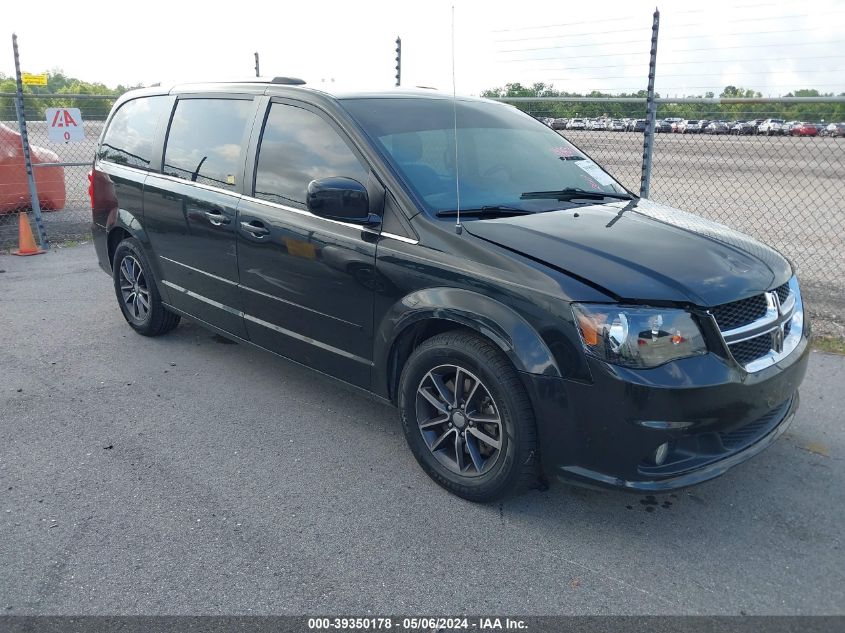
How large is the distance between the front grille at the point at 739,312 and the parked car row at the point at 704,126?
4.54 meters

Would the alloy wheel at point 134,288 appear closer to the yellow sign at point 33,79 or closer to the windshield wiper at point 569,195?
the windshield wiper at point 569,195

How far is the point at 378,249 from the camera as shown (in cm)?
367

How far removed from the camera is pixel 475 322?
325 cm

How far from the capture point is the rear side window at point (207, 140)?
4543mm

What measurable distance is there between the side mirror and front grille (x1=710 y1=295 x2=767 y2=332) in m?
1.68

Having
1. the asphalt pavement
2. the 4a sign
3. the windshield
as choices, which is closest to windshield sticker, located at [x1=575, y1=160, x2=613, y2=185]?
the windshield

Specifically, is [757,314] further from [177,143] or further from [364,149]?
[177,143]

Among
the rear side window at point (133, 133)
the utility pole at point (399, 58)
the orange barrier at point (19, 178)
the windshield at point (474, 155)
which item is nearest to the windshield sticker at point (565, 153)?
the windshield at point (474, 155)

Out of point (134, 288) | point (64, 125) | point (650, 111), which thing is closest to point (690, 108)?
point (650, 111)

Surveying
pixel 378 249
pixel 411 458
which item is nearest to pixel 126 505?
pixel 411 458

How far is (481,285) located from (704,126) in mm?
6364

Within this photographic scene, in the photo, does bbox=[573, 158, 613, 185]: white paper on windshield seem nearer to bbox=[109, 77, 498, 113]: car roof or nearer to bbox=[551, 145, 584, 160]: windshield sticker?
bbox=[551, 145, 584, 160]: windshield sticker

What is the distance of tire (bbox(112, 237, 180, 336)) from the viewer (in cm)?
559

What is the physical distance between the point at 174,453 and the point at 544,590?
2155 mm
